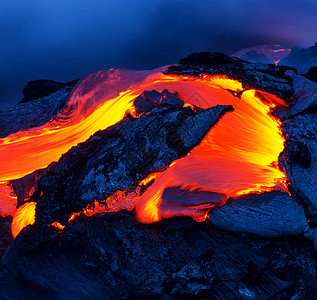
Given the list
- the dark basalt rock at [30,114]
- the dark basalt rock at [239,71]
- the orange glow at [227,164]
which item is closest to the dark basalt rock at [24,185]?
the dark basalt rock at [30,114]

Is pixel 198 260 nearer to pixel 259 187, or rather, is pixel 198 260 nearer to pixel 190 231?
pixel 190 231

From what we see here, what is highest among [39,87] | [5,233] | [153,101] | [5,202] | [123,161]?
[39,87]

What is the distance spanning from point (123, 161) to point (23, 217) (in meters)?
1.06

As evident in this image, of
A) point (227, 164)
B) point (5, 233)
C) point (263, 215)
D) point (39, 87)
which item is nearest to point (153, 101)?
point (227, 164)

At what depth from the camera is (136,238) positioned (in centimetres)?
219

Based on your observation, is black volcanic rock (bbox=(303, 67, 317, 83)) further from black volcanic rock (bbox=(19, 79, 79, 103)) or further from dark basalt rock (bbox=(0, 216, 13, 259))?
dark basalt rock (bbox=(0, 216, 13, 259))

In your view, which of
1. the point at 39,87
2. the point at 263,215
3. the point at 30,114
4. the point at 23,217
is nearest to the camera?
the point at 263,215

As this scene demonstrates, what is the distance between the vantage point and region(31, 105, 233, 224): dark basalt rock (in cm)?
222

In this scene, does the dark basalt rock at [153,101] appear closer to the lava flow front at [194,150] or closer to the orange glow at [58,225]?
the lava flow front at [194,150]

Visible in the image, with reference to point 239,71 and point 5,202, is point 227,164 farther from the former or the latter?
point 5,202

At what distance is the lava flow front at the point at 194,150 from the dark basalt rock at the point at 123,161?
0.40 ft

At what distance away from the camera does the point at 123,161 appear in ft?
7.34

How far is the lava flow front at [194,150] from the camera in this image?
2273mm

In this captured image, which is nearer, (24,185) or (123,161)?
(123,161)
